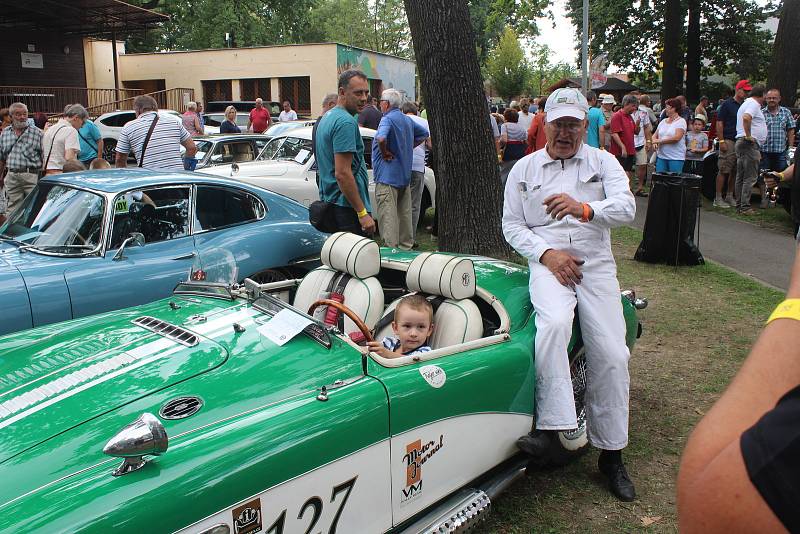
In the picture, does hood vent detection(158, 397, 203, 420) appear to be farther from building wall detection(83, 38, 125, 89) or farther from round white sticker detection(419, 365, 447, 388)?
building wall detection(83, 38, 125, 89)

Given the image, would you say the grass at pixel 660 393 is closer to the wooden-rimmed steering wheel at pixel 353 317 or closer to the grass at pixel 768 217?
the wooden-rimmed steering wheel at pixel 353 317

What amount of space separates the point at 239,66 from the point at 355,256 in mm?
28886

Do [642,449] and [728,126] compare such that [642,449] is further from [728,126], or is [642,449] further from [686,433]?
[728,126]

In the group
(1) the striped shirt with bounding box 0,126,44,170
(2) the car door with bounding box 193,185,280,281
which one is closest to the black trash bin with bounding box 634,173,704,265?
(2) the car door with bounding box 193,185,280,281

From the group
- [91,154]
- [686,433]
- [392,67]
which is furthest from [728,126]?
[392,67]

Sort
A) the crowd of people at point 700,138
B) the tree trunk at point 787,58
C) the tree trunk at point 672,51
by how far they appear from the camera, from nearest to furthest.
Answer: the crowd of people at point 700,138
the tree trunk at point 787,58
the tree trunk at point 672,51

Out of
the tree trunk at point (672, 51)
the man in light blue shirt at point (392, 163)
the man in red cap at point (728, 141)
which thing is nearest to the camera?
the man in light blue shirt at point (392, 163)

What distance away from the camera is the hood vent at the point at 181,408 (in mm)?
2359

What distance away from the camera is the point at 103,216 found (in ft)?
15.7

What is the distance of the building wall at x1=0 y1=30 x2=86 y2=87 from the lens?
78.9 feet

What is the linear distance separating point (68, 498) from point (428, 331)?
1850 mm

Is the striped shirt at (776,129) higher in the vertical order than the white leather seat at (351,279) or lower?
higher

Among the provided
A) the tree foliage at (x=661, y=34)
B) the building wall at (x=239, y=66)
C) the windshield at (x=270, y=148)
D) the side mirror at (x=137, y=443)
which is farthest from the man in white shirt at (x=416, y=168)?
the tree foliage at (x=661, y=34)

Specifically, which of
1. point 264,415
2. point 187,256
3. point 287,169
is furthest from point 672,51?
point 264,415
